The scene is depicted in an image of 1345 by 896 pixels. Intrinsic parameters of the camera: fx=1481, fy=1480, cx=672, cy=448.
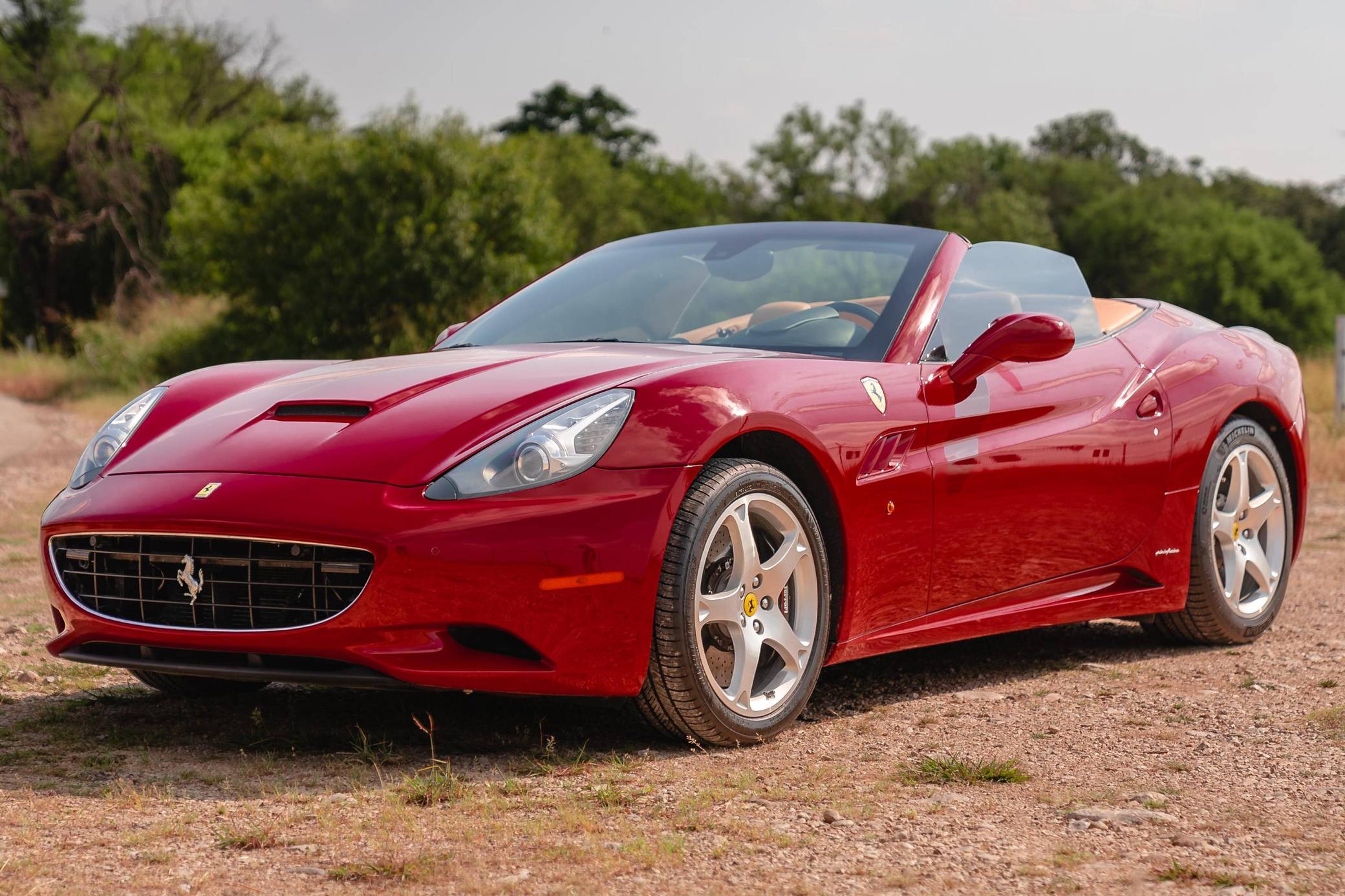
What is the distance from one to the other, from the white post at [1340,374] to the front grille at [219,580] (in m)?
12.4

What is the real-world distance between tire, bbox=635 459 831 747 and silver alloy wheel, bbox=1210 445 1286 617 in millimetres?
2023

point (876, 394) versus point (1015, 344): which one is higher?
point (1015, 344)

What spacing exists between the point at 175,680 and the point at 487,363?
4.23 feet

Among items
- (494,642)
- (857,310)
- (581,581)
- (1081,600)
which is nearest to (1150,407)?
(1081,600)

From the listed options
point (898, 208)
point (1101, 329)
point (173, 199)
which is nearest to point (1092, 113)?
point (898, 208)

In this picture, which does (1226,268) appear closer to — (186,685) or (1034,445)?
(1034,445)

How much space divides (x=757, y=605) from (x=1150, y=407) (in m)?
1.86

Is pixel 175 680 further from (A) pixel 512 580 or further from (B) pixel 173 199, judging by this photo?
(B) pixel 173 199

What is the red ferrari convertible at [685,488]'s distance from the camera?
10.6 feet

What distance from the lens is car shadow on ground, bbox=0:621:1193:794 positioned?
3463mm

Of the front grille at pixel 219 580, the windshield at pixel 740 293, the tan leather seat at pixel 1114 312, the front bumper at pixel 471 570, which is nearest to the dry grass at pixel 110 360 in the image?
the windshield at pixel 740 293

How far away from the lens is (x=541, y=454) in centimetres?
328

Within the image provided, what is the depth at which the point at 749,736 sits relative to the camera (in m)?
3.61

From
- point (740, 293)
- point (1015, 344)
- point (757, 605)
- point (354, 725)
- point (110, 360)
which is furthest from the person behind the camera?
point (110, 360)
